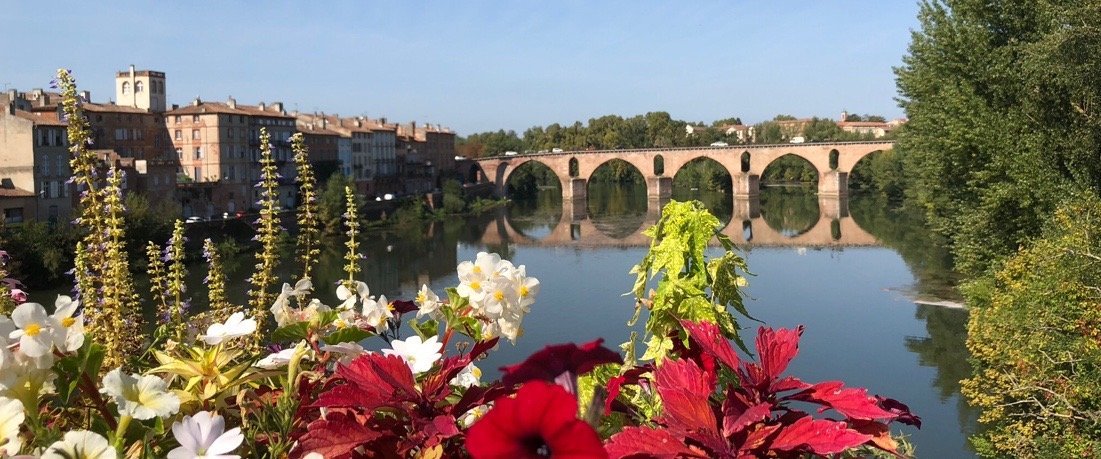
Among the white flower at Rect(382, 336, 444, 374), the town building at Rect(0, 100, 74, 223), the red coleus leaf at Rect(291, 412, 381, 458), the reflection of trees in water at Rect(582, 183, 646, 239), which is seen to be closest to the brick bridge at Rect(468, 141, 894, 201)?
the reflection of trees in water at Rect(582, 183, 646, 239)

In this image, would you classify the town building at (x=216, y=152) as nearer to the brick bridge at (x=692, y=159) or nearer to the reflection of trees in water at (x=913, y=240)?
the reflection of trees in water at (x=913, y=240)

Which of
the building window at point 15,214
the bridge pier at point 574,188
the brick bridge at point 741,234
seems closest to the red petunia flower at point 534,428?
the building window at point 15,214

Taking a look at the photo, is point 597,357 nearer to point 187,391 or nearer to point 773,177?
point 187,391

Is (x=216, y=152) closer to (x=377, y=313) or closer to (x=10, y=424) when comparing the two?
(x=377, y=313)

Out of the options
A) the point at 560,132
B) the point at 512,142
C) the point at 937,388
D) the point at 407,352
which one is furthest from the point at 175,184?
the point at 512,142

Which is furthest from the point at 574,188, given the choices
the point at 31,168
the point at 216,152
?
the point at 31,168

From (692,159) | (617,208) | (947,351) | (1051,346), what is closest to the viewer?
(1051,346)
